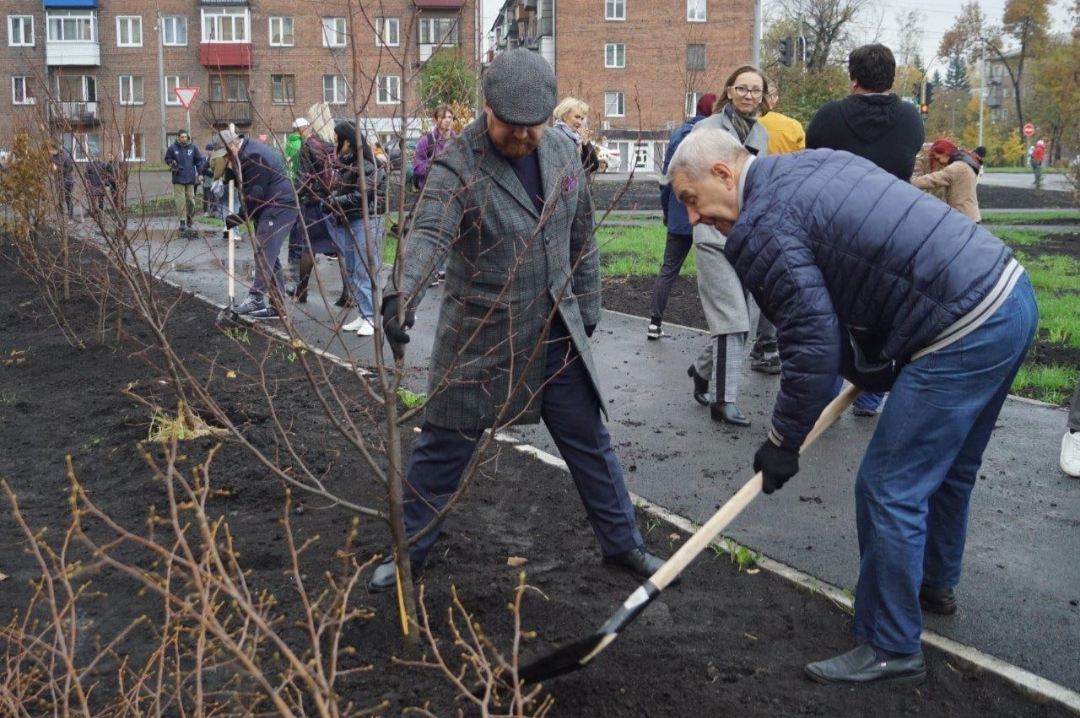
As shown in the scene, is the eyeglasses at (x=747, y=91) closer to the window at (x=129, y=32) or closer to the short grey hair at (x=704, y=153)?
the short grey hair at (x=704, y=153)

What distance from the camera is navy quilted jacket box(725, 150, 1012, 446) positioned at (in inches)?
127

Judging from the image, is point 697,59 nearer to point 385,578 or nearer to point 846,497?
point 846,497

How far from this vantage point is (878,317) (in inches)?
133

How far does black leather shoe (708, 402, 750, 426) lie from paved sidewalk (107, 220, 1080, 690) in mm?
96

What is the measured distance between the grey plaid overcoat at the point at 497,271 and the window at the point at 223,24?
58.5 meters

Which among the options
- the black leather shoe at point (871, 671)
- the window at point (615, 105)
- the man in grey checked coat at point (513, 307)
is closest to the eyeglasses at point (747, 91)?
the man in grey checked coat at point (513, 307)

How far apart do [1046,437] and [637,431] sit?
7.47ft

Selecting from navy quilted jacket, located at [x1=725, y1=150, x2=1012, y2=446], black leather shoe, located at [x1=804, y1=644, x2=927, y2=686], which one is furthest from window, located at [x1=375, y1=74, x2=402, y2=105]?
black leather shoe, located at [x1=804, y1=644, x2=927, y2=686]

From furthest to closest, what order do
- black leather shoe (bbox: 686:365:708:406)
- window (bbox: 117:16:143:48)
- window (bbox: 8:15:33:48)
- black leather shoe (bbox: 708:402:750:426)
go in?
window (bbox: 8:15:33:48)
window (bbox: 117:16:143:48)
black leather shoe (bbox: 686:365:708:406)
black leather shoe (bbox: 708:402:750:426)

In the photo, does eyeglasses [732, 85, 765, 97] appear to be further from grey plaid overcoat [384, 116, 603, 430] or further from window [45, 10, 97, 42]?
window [45, 10, 97, 42]

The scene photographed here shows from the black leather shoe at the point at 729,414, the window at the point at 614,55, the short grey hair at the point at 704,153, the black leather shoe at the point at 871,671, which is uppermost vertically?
the window at the point at 614,55

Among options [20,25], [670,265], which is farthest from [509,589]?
[20,25]

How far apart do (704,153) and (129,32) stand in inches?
2473

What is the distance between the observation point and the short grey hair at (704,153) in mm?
3381
